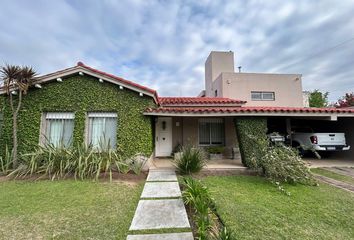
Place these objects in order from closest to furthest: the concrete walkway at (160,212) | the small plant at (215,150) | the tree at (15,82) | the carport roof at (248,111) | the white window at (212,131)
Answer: the concrete walkway at (160,212) < the tree at (15,82) < the carport roof at (248,111) < the small plant at (215,150) < the white window at (212,131)

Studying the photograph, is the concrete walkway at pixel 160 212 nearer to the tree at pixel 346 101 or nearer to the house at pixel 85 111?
the house at pixel 85 111

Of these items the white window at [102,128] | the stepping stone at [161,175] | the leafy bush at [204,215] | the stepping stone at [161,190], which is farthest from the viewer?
the white window at [102,128]

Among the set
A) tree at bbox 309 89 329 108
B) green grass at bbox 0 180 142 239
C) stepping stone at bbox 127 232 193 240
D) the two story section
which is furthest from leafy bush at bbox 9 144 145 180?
tree at bbox 309 89 329 108

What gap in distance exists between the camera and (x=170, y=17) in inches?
407

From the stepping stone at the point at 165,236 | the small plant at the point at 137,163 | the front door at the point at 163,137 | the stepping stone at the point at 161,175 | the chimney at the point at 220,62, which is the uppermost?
the chimney at the point at 220,62

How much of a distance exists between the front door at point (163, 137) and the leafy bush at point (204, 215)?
7596mm

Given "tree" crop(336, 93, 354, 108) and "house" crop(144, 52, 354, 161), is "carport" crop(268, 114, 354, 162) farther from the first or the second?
"tree" crop(336, 93, 354, 108)

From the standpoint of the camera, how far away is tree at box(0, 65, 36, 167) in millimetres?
8225

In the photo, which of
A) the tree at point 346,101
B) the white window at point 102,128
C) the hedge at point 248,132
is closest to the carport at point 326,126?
the hedge at point 248,132

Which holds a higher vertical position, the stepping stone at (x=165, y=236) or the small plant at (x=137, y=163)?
the small plant at (x=137, y=163)

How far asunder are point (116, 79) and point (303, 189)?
9513mm

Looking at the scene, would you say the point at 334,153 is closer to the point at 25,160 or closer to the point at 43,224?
the point at 43,224

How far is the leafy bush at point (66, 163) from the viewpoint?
781cm

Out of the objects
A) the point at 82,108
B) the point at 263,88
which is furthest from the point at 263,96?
the point at 82,108
